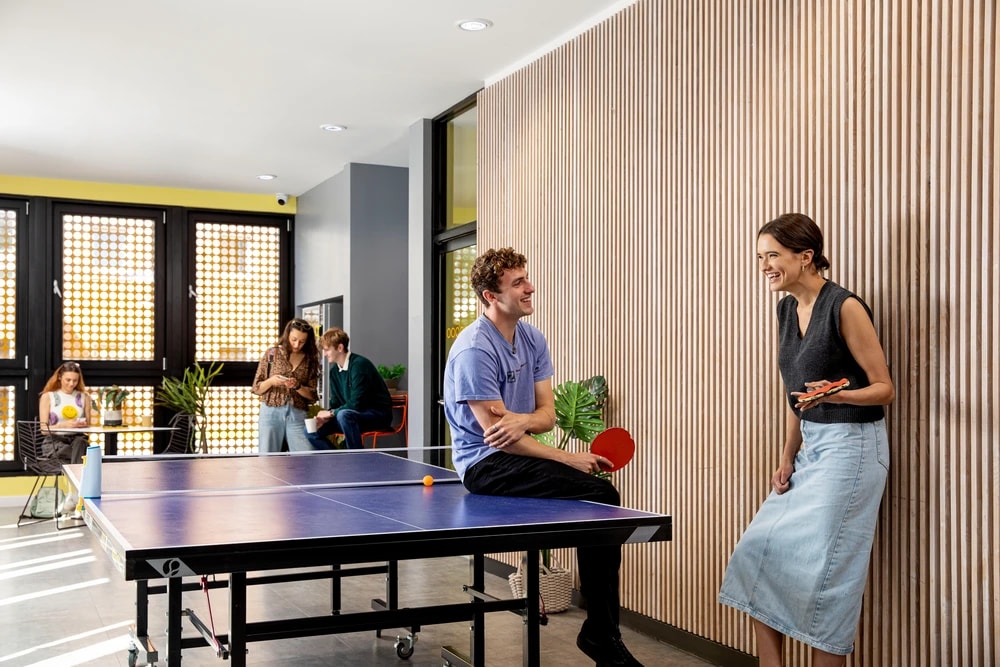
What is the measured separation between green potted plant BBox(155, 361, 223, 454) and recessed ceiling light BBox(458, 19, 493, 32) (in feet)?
18.0

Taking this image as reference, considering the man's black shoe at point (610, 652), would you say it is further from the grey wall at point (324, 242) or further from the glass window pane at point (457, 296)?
the grey wall at point (324, 242)

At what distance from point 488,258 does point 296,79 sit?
3323 mm

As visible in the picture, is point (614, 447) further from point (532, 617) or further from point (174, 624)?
point (174, 624)

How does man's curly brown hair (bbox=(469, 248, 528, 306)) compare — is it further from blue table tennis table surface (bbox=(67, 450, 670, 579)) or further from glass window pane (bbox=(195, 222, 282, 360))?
glass window pane (bbox=(195, 222, 282, 360))

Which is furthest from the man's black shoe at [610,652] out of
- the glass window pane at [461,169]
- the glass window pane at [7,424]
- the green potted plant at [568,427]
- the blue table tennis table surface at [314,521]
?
the glass window pane at [7,424]

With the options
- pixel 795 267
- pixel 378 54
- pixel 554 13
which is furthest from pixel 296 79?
pixel 795 267

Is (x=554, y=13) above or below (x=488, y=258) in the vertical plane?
above

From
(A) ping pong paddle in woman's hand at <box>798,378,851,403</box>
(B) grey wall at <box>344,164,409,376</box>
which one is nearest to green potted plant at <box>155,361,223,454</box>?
(B) grey wall at <box>344,164,409,376</box>

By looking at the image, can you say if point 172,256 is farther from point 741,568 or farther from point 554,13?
point 741,568

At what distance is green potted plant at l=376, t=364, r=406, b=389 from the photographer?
8594mm

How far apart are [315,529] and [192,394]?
7.64 m

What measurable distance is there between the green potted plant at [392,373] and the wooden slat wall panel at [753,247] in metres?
2.83

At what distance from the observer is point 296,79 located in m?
6.33

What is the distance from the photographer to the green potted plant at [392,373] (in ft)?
28.2
